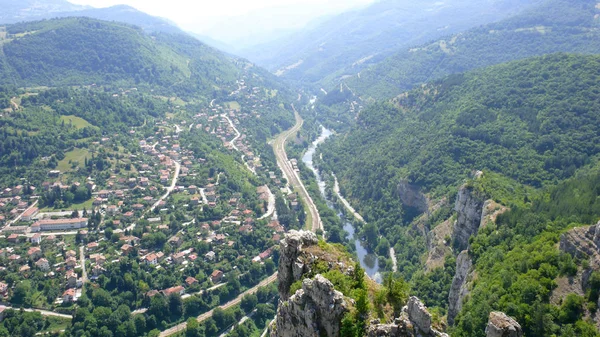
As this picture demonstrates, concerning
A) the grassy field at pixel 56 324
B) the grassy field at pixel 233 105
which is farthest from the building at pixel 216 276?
the grassy field at pixel 233 105

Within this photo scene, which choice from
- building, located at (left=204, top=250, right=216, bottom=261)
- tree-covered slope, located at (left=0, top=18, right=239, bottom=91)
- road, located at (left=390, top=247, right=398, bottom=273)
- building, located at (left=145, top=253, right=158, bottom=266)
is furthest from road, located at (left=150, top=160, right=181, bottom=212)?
tree-covered slope, located at (left=0, top=18, right=239, bottom=91)

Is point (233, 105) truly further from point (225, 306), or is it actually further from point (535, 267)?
point (535, 267)

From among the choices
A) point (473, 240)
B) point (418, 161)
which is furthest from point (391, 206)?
point (473, 240)

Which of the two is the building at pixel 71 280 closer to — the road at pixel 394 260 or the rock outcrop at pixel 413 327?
the road at pixel 394 260

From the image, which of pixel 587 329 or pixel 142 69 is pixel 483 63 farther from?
pixel 587 329

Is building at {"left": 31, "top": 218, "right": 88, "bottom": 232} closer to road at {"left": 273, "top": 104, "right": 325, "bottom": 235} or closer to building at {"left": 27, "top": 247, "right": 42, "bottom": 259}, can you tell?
building at {"left": 27, "top": 247, "right": 42, "bottom": 259}
